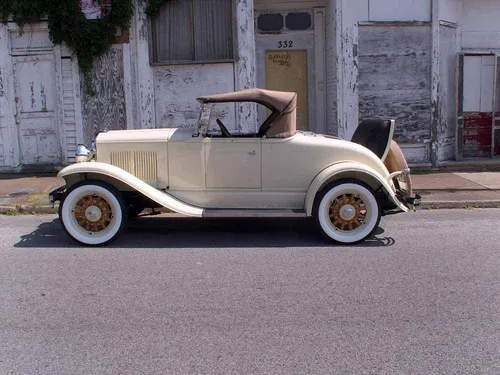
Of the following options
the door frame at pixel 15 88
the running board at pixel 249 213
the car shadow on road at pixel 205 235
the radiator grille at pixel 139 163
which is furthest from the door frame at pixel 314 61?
the running board at pixel 249 213

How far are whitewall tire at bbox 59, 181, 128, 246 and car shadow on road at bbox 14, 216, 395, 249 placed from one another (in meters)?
0.18

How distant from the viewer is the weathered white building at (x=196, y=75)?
11547 millimetres

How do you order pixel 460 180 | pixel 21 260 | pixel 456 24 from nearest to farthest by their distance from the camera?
pixel 21 260, pixel 460 180, pixel 456 24

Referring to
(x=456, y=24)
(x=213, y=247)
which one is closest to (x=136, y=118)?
(x=213, y=247)

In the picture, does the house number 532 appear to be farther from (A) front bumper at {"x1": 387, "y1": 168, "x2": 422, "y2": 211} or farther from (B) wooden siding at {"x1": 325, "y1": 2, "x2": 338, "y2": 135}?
(A) front bumper at {"x1": 387, "y1": 168, "x2": 422, "y2": 211}

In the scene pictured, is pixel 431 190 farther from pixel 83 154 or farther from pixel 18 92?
pixel 18 92

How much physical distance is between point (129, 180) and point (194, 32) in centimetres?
589

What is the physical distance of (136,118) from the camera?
11641mm

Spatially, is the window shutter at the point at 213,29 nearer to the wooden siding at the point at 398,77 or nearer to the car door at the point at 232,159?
the wooden siding at the point at 398,77

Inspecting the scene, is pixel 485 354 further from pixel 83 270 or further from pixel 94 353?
pixel 83 270

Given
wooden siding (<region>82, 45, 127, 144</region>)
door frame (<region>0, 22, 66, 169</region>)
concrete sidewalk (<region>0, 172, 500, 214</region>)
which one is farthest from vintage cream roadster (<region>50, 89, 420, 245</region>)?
door frame (<region>0, 22, 66, 169</region>)

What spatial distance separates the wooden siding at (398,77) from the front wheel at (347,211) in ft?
17.8

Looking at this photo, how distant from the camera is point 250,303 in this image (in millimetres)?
4895

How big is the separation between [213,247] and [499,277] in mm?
3047
